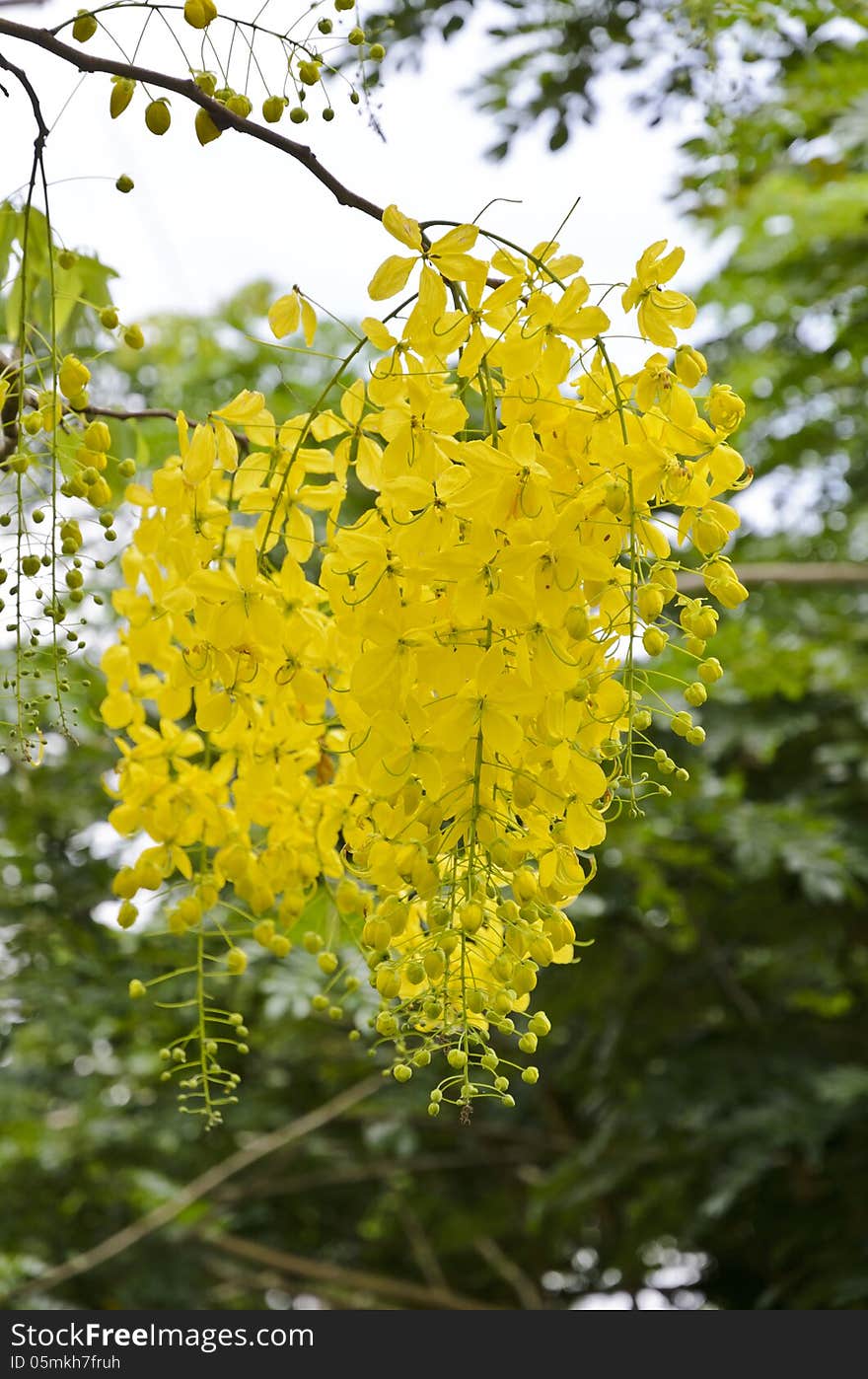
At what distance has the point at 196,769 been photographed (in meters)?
1.01

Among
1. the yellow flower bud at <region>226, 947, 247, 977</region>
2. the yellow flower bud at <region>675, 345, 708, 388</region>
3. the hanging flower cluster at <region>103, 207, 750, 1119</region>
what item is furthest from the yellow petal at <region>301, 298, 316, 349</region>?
the yellow flower bud at <region>226, 947, 247, 977</region>

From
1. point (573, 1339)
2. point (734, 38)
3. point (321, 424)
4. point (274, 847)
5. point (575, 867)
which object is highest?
point (734, 38)

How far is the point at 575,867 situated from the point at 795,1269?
93.6 inches

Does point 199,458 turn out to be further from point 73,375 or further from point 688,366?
point 688,366

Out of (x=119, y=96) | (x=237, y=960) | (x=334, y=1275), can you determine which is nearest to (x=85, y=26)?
(x=119, y=96)

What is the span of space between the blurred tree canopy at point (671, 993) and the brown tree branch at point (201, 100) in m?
1.08

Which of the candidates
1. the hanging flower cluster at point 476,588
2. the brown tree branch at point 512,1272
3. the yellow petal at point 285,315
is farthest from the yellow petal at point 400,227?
the brown tree branch at point 512,1272

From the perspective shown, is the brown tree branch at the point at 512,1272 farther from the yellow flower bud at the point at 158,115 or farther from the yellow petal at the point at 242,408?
the yellow flower bud at the point at 158,115

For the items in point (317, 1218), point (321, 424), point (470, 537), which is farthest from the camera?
point (317, 1218)

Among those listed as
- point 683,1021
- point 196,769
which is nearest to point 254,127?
point 196,769

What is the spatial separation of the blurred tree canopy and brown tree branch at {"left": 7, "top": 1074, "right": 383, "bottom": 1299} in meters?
0.05

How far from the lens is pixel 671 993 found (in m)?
2.90

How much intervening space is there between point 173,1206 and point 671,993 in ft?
3.80

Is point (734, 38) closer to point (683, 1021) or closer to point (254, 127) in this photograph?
point (254, 127)
